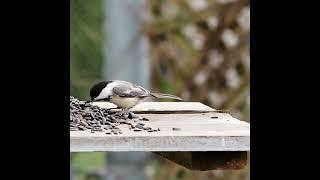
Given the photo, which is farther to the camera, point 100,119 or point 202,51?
point 202,51

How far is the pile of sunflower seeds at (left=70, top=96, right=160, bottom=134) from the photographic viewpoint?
4.77 feet

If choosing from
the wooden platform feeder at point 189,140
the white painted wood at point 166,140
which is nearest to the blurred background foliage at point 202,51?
the wooden platform feeder at point 189,140

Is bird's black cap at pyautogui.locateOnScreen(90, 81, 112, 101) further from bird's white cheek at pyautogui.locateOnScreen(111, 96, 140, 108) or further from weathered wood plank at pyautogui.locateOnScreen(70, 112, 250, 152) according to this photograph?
weathered wood plank at pyautogui.locateOnScreen(70, 112, 250, 152)

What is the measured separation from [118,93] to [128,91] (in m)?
0.03

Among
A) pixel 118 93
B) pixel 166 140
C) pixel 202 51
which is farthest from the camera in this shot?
pixel 202 51

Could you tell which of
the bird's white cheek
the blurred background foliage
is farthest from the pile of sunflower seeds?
the blurred background foliage

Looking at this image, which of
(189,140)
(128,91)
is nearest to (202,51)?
(128,91)

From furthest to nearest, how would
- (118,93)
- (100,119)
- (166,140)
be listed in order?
(118,93), (100,119), (166,140)

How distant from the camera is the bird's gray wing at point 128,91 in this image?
170cm

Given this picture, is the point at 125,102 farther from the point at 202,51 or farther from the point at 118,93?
the point at 202,51

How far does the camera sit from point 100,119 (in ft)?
5.15

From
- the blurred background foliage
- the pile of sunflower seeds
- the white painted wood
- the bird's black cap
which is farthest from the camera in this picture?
the blurred background foliage
